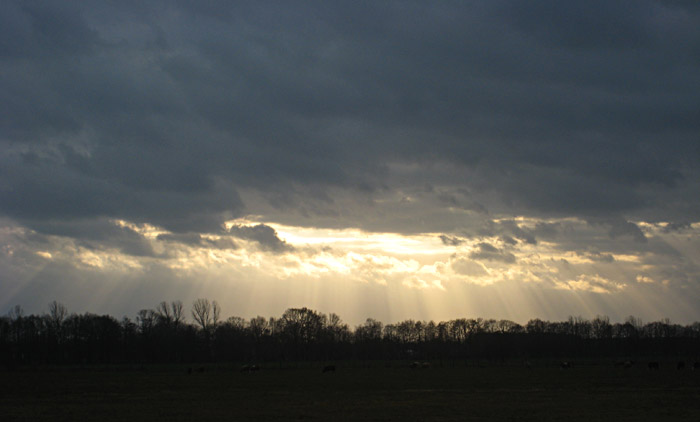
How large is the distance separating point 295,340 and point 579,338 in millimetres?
92705

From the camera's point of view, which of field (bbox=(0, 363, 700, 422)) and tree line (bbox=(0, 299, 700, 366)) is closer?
field (bbox=(0, 363, 700, 422))

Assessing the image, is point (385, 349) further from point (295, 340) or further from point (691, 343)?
point (691, 343)

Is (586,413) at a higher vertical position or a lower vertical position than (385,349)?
higher

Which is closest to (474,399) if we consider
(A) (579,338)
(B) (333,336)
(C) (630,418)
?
(C) (630,418)

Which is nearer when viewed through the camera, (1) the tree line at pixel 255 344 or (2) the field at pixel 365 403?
(2) the field at pixel 365 403

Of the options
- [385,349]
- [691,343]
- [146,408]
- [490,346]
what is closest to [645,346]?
[691,343]

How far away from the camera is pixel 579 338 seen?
188 meters

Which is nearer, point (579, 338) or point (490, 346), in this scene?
point (490, 346)

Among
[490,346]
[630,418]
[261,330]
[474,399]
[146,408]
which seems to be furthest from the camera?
[261,330]

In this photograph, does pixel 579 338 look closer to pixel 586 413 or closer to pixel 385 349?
pixel 385 349

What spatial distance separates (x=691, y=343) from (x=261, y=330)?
132 metres

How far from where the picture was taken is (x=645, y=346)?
174875 mm

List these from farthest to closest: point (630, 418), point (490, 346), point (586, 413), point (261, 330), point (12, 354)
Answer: point (261, 330) → point (490, 346) → point (12, 354) → point (586, 413) → point (630, 418)

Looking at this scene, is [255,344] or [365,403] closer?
[365,403]
